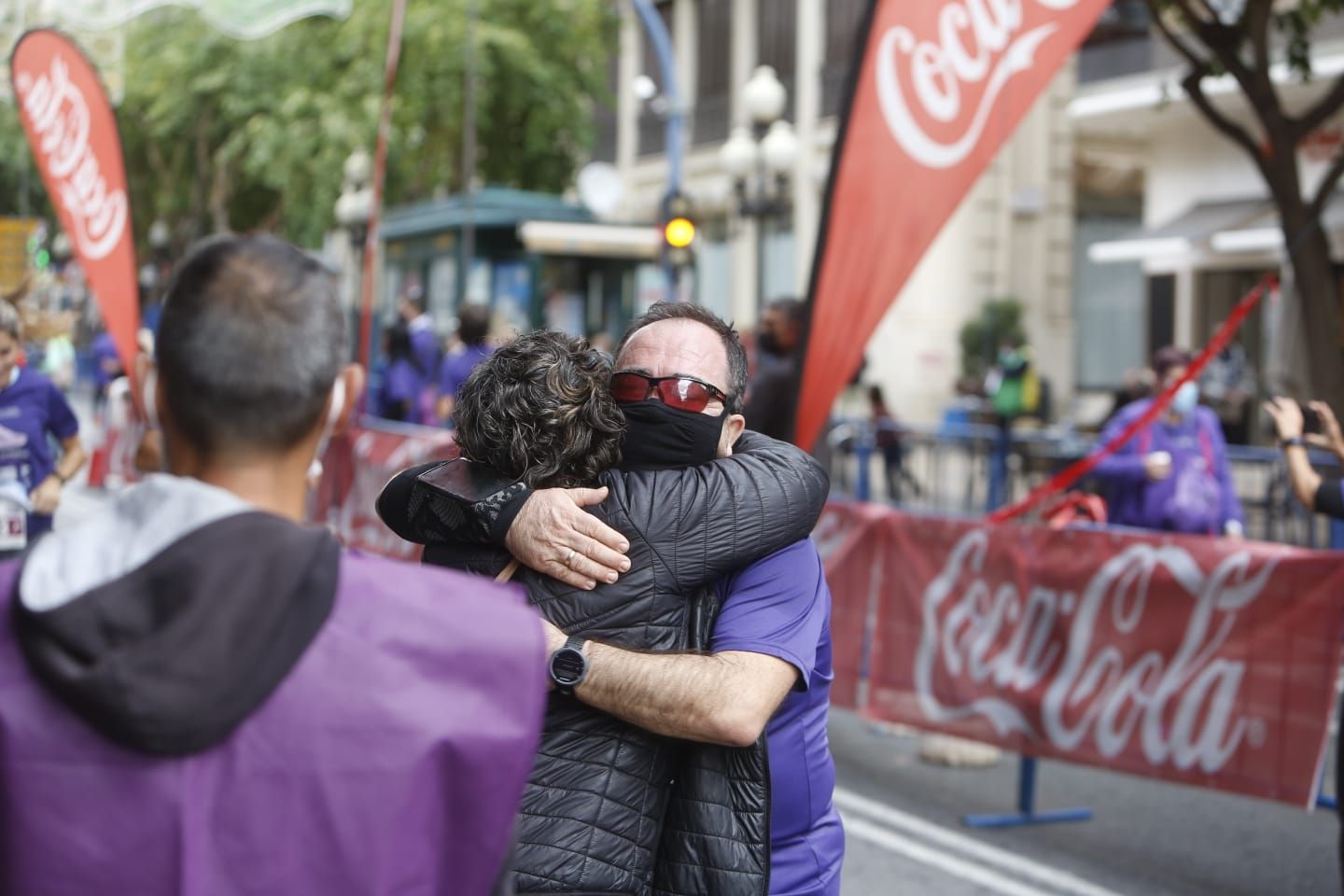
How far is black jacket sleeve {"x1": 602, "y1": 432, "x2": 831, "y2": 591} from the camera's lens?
246 cm

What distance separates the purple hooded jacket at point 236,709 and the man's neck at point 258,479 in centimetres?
4

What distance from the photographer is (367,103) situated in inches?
1025

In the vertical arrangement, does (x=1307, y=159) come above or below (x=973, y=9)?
above

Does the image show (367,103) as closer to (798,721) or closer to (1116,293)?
(1116,293)

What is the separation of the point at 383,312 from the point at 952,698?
17.6 metres

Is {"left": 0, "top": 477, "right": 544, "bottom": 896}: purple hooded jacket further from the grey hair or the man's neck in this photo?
the grey hair

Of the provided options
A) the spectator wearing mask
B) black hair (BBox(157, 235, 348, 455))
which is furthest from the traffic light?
black hair (BBox(157, 235, 348, 455))

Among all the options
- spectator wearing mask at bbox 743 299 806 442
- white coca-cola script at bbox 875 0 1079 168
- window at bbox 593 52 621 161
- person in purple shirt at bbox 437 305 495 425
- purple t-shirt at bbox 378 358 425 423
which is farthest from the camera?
A: window at bbox 593 52 621 161

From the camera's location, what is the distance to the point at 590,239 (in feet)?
65.0

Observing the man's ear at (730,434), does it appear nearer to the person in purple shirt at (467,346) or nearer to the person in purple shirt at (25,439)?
the person in purple shirt at (25,439)

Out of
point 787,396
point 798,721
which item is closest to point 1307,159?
point 787,396

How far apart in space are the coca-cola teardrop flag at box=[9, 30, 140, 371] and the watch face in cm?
663

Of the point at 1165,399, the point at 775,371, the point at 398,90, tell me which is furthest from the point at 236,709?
the point at 398,90

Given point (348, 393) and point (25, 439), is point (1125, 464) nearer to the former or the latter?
point (25, 439)
